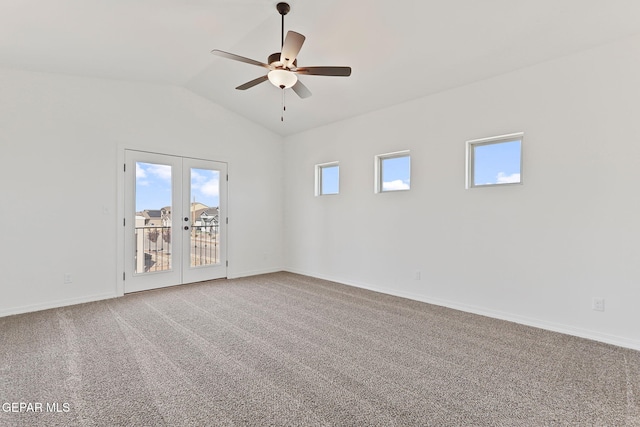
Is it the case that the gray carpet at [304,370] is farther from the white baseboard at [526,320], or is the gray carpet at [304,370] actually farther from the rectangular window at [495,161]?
the rectangular window at [495,161]

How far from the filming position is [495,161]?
3754mm

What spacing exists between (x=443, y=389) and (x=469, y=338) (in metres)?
1.07

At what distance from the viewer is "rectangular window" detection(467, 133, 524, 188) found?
3.57 metres

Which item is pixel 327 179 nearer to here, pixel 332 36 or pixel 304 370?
pixel 332 36

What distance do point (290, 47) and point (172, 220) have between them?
3.67m

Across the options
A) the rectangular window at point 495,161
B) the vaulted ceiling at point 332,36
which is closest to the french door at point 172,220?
the vaulted ceiling at point 332,36

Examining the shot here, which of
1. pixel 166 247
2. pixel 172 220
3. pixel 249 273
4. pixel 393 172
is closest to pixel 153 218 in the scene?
pixel 172 220

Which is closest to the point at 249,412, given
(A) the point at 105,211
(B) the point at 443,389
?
(B) the point at 443,389

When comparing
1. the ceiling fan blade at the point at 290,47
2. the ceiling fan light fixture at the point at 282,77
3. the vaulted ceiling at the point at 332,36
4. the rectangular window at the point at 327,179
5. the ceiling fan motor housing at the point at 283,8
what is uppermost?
the ceiling fan motor housing at the point at 283,8

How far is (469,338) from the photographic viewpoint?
9.98 ft

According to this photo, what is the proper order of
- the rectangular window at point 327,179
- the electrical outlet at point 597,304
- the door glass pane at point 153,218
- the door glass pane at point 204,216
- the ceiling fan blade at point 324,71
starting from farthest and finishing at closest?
the rectangular window at point 327,179
the door glass pane at point 204,216
the door glass pane at point 153,218
the electrical outlet at point 597,304
the ceiling fan blade at point 324,71

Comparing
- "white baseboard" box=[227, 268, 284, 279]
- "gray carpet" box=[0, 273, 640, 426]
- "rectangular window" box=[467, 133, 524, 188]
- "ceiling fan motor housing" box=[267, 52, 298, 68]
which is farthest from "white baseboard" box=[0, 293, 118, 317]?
"rectangular window" box=[467, 133, 524, 188]

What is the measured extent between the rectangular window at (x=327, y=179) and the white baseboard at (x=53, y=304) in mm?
3713

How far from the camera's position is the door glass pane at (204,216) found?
208 inches
